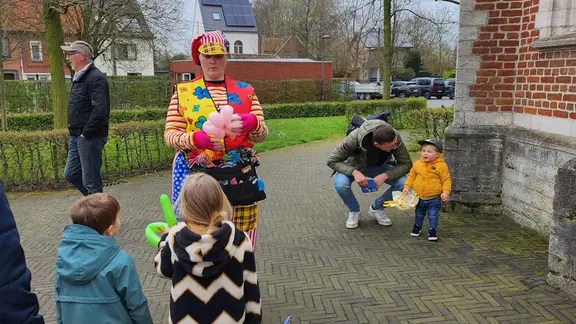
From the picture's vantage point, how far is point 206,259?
7.51ft

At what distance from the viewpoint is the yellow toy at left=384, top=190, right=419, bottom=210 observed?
5.21 meters

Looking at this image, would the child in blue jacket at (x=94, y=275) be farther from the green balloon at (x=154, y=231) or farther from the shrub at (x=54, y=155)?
the shrub at (x=54, y=155)

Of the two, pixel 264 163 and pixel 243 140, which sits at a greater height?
pixel 243 140

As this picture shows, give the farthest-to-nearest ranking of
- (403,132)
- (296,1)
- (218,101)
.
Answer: (296,1)
(403,132)
(218,101)

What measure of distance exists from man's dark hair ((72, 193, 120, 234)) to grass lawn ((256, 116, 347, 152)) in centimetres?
1014

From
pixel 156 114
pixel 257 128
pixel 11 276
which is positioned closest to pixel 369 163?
pixel 257 128

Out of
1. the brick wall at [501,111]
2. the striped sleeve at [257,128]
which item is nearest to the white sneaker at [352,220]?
the brick wall at [501,111]

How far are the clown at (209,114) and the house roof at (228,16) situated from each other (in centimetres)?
5555

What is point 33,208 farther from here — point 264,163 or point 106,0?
point 106,0

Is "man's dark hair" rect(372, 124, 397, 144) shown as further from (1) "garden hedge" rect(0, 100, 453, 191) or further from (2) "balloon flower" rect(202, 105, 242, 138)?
(1) "garden hedge" rect(0, 100, 453, 191)

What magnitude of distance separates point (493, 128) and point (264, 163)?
18.8ft

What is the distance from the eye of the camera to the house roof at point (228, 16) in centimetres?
5731

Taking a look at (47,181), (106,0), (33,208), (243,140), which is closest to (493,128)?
(243,140)

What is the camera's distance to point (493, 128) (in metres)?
6.12
